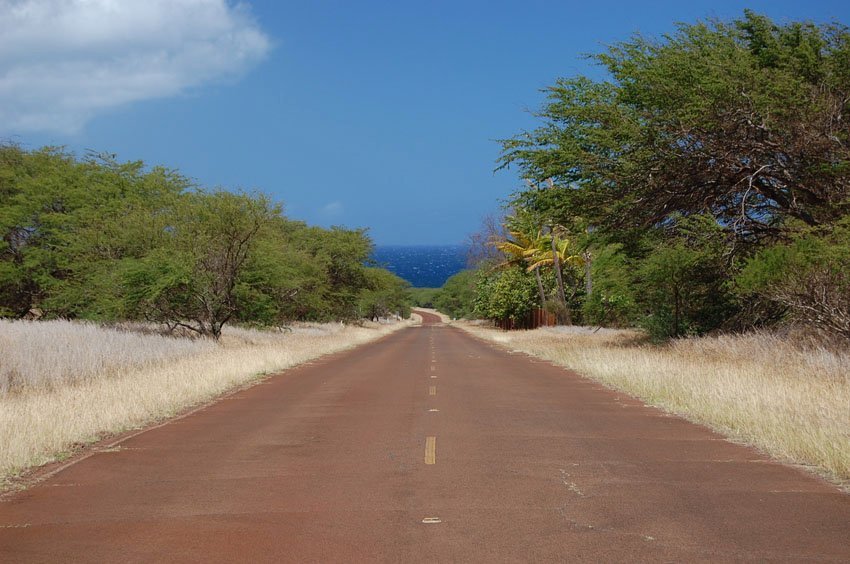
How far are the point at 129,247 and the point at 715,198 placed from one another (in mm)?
21724

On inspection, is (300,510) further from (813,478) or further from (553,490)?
(813,478)

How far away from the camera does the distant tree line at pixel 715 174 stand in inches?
802

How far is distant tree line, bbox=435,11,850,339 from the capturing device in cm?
2038

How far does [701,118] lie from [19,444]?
18.5m

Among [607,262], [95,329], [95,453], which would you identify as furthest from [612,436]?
[95,329]

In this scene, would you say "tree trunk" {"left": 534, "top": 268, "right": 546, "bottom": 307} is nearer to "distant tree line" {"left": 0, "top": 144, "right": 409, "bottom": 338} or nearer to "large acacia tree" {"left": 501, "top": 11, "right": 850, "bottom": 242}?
"distant tree line" {"left": 0, "top": 144, "right": 409, "bottom": 338}

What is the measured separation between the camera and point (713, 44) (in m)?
24.2

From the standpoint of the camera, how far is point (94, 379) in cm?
1748

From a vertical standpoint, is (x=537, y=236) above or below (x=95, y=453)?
above

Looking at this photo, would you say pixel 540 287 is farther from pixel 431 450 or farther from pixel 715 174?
pixel 431 450

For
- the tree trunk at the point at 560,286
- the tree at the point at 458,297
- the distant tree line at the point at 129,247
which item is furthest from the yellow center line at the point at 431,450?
the tree at the point at 458,297

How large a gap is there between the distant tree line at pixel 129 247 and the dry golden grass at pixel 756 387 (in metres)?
13.9

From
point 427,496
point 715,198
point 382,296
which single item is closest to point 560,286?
point 715,198

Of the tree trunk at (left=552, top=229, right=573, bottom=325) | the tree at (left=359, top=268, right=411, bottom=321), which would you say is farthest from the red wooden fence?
the tree at (left=359, top=268, right=411, bottom=321)
